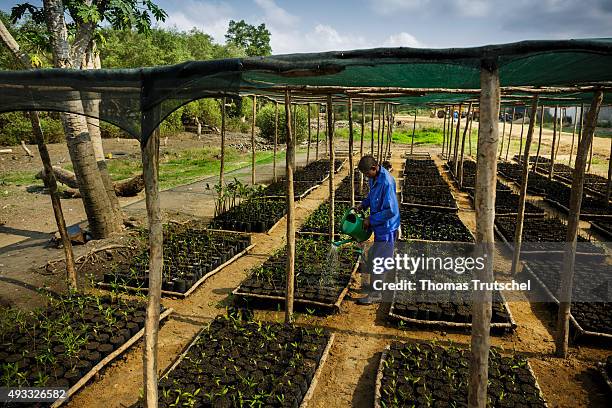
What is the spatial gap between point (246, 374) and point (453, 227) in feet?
18.6

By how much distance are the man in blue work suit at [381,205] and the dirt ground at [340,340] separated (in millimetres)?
910

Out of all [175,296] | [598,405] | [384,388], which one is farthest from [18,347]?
[598,405]

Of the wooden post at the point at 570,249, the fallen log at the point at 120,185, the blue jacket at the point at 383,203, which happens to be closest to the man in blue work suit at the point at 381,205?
the blue jacket at the point at 383,203

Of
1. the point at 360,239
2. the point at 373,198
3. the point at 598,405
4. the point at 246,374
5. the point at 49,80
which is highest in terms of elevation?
the point at 49,80

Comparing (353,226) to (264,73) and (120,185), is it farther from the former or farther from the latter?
(120,185)

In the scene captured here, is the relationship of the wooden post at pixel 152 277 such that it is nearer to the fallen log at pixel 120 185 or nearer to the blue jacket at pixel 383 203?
the blue jacket at pixel 383 203

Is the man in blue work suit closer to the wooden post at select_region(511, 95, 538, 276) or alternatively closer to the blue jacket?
the blue jacket

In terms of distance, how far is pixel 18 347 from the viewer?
13.3 feet

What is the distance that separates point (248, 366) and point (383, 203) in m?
2.49

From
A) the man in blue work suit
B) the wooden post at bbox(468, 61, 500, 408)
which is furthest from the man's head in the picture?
the wooden post at bbox(468, 61, 500, 408)

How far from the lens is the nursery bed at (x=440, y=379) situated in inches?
134

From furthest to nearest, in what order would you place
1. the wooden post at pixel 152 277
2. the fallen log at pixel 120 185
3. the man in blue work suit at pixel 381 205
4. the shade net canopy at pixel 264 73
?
the fallen log at pixel 120 185
the man in blue work suit at pixel 381 205
the wooden post at pixel 152 277
the shade net canopy at pixel 264 73

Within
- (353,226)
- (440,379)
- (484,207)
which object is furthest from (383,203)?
(484,207)

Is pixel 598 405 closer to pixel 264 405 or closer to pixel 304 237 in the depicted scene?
pixel 264 405
